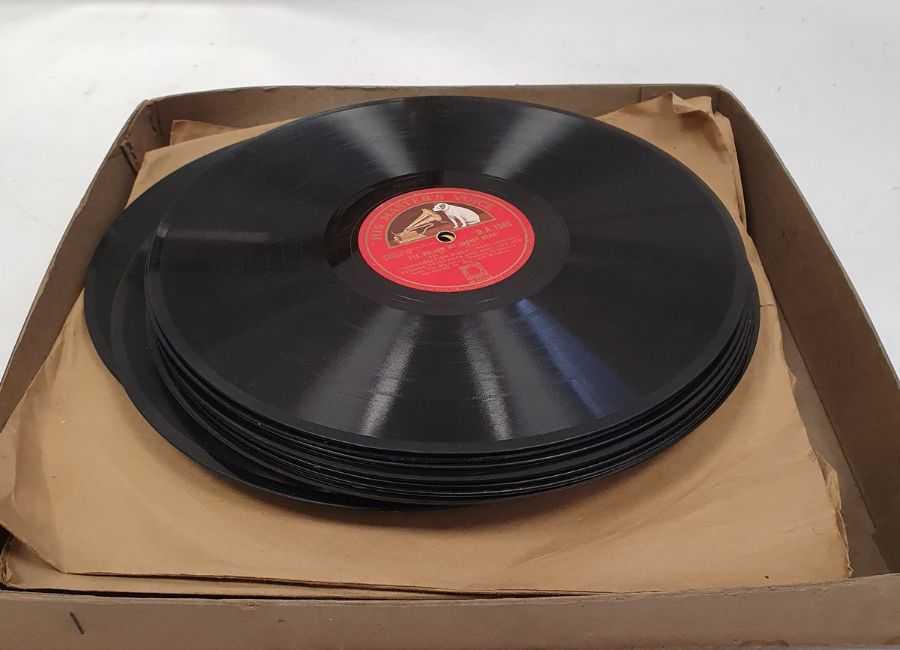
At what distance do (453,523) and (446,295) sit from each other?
0.25 meters

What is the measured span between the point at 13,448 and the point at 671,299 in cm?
70

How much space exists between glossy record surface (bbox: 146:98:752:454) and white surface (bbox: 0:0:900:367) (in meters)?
0.53

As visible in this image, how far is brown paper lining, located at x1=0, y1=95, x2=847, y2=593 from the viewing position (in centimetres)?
81

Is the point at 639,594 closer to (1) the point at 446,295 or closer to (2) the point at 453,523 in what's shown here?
(2) the point at 453,523

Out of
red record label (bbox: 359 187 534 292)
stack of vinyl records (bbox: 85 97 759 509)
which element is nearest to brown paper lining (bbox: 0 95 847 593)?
stack of vinyl records (bbox: 85 97 759 509)

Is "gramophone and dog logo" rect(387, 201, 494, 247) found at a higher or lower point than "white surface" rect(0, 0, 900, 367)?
lower

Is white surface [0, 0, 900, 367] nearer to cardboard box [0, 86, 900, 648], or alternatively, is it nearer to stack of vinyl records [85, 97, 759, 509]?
cardboard box [0, 86, 900, 648]

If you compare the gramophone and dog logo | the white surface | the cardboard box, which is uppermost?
the white surface

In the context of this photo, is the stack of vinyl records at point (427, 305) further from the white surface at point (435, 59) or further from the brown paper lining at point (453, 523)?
the white surface at point (435, 59)

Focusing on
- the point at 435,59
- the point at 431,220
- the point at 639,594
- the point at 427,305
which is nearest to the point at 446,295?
the point at 427,305

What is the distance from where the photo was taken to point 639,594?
0.73 m

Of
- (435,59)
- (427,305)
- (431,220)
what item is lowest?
(427,305)

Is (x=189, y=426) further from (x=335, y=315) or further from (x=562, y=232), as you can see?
(x=562, y=232)

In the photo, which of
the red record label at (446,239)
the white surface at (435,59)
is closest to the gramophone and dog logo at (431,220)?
the red record label at (446,239)
